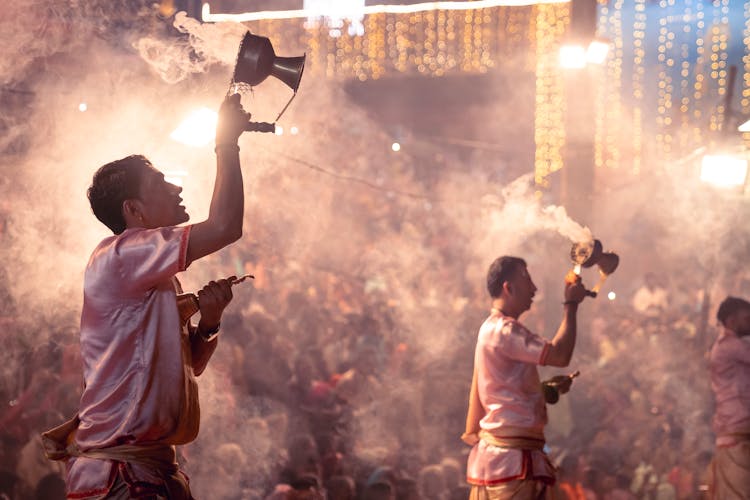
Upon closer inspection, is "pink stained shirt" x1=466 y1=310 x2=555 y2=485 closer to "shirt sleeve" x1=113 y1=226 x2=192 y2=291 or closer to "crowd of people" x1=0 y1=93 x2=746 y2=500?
"crowd of people" x1=0 y1=93 x2=746 y2=500

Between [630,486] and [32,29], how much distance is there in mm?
5944

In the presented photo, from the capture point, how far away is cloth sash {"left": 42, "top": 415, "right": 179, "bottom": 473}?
262 centimetres

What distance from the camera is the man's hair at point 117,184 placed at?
2.81 meters

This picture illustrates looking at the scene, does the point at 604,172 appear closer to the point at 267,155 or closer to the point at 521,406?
the point at 267,155

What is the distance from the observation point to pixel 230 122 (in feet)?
8.60

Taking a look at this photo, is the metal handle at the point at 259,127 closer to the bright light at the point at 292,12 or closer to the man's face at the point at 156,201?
the man's face at the point at 156,201

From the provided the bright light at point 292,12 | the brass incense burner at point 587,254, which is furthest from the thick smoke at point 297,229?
the brass incense burner at point 587,254

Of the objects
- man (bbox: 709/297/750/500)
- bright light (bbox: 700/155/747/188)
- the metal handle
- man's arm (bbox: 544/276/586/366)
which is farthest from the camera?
bright light (bbox: 700/155/747/188)

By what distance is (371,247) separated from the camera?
1138 cm

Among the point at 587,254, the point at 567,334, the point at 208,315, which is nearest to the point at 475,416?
the point at 567,334

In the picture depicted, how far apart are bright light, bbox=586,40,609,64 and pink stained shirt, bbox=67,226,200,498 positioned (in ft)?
20.9

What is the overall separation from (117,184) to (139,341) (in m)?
0.54

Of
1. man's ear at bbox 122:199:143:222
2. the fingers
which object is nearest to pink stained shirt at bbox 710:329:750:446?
the fingers

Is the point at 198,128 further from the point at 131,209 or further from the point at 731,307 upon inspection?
the point at 731,307
